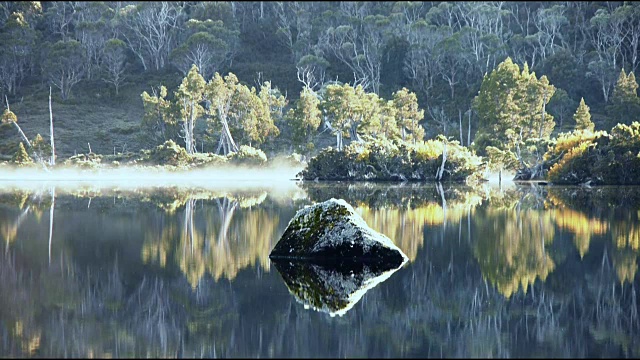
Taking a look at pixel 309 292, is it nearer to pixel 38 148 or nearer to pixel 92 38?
pixel 38 148

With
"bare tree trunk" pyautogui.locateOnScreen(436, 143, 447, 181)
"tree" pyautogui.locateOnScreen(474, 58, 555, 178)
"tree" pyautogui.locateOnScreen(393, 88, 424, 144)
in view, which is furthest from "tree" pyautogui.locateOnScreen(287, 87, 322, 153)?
"bare tree trunk" pyautogui.locateOnScreen(436, 143, 447, 181)

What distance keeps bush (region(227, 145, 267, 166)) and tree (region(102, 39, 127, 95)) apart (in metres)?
32.7

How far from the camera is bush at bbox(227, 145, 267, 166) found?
58875mm

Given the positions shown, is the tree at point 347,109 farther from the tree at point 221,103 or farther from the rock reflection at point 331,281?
the rock reflection at point 331,281

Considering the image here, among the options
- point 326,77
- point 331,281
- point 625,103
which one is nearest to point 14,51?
point 326,77

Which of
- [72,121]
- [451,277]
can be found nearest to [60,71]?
[72,121]

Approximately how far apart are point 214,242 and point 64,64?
76.8 meters

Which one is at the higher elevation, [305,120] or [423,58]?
[423,58]

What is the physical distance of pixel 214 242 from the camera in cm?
1512

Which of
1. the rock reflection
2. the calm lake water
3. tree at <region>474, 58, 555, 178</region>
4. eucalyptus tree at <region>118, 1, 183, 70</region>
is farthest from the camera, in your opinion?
eucalyptus tree at <region>118, 1, 183, 70</region>

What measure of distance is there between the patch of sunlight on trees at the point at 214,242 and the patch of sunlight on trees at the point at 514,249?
3.32 m

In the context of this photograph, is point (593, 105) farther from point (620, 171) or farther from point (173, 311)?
point (173, 311)

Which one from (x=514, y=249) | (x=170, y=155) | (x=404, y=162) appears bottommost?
(x=514, y=249)

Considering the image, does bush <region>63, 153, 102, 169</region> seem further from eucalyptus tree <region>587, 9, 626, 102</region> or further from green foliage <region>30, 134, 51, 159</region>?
eucalyptus tree <region>587, 9, 626, 102</region>
